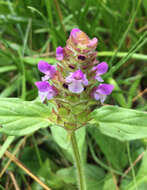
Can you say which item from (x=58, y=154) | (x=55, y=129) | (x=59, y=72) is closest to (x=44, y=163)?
(x=58, y=154)

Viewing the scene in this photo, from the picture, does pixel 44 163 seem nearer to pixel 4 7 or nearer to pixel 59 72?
pixel 59 72

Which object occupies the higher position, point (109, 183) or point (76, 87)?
point (76, 87)

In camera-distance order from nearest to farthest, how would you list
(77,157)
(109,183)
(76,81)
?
(76,81) → (77,157) → (109,183)

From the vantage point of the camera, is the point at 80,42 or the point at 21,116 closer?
the point at 80,42

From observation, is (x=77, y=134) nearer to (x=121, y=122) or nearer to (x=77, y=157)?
(x=77, y=157)

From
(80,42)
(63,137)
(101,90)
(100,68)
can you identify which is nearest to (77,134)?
(63,137)

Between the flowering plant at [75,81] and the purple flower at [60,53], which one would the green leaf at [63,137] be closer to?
the flowering plant at [75,81]
